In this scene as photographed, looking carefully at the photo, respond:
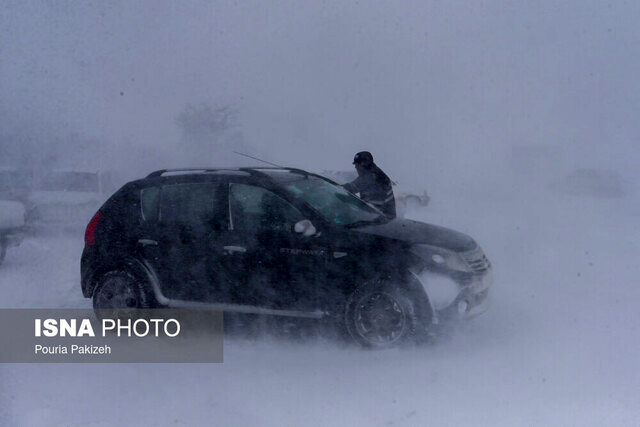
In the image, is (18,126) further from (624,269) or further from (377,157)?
(624,269)

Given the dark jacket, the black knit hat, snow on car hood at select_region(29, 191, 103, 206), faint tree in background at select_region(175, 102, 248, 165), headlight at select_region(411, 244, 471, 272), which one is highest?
faint tree in background at select_region(175, 102, 248, 165)

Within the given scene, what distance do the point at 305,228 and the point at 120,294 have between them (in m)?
2.10

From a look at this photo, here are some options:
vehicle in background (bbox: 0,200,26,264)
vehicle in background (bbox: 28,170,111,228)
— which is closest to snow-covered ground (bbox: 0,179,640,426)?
vehicle in background (bbox: 0,200,26,264)

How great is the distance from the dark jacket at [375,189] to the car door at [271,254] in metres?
2.71

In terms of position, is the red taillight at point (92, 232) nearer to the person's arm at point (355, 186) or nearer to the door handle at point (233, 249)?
the door handle at point (233, 249)

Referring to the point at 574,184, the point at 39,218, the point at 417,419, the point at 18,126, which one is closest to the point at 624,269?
the point at 417,419

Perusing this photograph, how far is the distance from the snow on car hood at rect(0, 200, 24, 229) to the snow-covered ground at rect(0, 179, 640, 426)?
7.60 ft

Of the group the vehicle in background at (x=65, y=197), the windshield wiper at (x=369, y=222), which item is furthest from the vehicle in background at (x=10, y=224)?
the windshield wiper at (x=369, y=222)

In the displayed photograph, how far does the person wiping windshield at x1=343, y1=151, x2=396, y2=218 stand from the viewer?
8.84 m

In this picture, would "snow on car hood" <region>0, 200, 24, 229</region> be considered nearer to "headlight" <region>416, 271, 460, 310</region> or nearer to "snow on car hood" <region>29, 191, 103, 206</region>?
"snow on car hood" <region>29, 191, 103, 206</region>

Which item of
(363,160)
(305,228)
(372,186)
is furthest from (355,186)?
(305,228)

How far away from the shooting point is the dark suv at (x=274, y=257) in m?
6.00

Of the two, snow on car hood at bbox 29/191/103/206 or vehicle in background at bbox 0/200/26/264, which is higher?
snow on car hood at bbox 29/191/103/206

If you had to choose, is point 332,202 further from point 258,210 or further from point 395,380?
point 395,380
